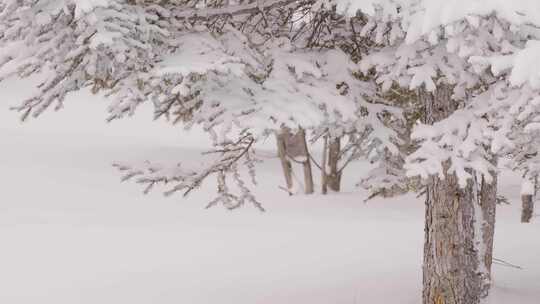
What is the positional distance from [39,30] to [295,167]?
53.9 feet

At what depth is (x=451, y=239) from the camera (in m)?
6.46

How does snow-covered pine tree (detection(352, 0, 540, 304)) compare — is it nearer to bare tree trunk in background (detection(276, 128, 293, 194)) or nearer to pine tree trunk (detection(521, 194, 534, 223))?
pine tree trunk (detection(521, 194, 534, 223))

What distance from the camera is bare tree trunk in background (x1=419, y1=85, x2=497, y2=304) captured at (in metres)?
6.41

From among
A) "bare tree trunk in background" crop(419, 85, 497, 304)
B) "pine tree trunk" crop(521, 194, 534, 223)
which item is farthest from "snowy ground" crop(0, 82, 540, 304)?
"bare tree trunk in background" crop(419, 85, 497, 304)

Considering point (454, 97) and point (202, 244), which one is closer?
point (454, 97)

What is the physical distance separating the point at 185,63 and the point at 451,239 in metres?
3.07

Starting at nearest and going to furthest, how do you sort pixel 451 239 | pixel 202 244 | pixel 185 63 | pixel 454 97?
1. pixel 185 63
2. pixel 454 97
3. pixel 451 239
4. pixel 202 244

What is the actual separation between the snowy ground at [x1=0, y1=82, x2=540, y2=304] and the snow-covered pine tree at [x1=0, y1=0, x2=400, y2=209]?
366 cm

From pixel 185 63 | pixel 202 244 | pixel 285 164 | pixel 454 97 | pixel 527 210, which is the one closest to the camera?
pixel 185 63

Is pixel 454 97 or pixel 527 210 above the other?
pixel 454 97

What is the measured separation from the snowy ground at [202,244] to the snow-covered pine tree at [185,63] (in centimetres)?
366

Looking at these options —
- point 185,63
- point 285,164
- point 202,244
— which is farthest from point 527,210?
point 185,63

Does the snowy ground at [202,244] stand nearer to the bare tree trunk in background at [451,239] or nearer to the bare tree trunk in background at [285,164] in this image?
the bare tree trunk in background at [285,164]

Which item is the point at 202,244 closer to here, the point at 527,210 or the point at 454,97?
the point at 527,210
